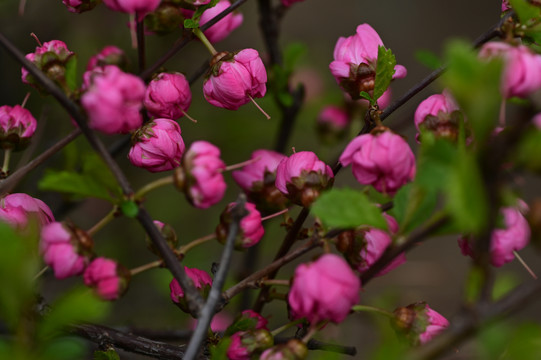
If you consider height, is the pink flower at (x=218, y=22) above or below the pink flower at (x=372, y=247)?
above

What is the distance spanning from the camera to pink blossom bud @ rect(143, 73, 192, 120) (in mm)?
582

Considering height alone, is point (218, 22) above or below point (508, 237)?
above

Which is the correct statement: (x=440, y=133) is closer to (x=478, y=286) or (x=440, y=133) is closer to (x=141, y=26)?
(x=478, y=286)

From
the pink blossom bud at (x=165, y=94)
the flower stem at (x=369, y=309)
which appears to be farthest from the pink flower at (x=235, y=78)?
the flower stem at (x=369, y=309)

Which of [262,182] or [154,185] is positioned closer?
[154,185]

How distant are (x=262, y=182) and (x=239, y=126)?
2.20ft

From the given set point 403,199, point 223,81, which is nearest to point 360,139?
point 403,199

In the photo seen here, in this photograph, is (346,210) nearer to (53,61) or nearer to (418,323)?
(418,323)

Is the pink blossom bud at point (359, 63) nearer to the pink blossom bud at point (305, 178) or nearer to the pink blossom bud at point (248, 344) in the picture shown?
the pink blossom bud at point (305, 178)

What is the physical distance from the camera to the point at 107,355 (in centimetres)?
54

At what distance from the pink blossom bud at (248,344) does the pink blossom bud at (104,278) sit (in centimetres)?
12

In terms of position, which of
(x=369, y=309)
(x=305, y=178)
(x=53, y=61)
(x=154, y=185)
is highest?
(x=53, y=61)

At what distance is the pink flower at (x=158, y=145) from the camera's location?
0.56 metres

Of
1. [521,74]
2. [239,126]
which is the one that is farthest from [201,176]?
[239,126]
